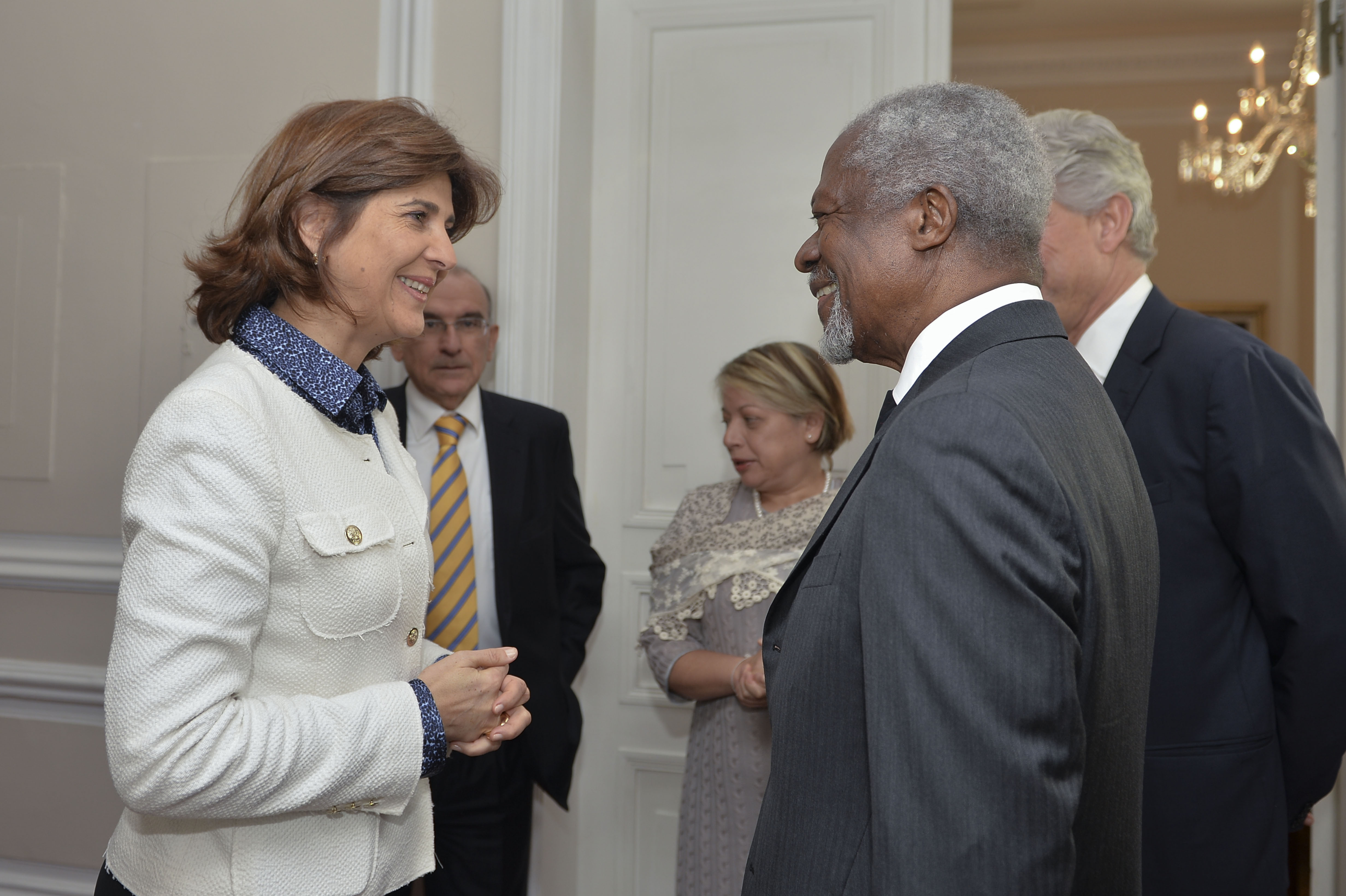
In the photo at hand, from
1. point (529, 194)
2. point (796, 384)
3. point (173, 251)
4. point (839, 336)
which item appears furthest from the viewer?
point (173, 251)

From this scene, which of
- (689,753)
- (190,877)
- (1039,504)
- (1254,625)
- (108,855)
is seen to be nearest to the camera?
(1039,504)

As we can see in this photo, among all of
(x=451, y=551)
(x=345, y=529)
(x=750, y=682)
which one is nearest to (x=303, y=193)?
(x=345, y=529)

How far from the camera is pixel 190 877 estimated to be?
126 cm

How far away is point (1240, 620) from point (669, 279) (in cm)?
172

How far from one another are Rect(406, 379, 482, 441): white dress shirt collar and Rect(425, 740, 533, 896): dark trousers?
2.58ft

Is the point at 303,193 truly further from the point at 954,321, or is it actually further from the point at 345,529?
the point at 954,321

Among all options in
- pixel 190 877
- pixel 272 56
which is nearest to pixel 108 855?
pixel 190 877

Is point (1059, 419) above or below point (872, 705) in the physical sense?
above

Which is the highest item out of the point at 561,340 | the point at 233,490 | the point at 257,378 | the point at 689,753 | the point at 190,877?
the point at 561,340

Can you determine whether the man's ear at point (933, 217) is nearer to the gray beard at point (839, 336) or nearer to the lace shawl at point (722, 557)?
the gray beard at point (839, 336)

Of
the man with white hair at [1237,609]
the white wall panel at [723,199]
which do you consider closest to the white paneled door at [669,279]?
the white wall panel at [723,199]

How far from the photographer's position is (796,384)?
2426 mm

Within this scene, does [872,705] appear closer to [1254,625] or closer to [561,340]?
[1254,625]

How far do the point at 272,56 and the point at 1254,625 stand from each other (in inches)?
106
